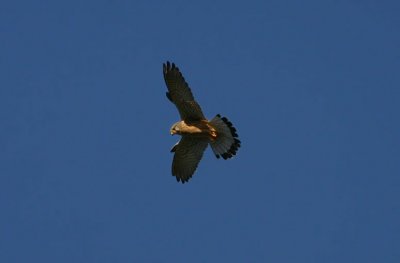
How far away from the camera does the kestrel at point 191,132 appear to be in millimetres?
17750

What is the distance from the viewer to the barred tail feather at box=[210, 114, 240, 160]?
18.0 meters

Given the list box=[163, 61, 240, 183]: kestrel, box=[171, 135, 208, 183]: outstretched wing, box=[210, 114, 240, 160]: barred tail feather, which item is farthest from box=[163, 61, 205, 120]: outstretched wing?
box=[171, 135, 208, 183]: outstretched wing

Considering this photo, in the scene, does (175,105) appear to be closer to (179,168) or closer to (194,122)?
(194,122)

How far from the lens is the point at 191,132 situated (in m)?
18.1

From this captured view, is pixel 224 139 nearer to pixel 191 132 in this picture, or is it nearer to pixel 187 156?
pixel 191 132

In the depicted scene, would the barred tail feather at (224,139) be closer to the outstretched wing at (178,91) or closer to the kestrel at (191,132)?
the kestrel at (191,132)

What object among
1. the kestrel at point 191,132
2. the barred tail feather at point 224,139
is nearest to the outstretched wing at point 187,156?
the kestrel at point 191,132

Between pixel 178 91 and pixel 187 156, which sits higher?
pixel 178 91

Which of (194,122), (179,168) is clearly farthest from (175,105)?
(179,168)

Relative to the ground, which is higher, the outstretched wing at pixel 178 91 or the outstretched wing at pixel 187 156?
the outstretched wing at pixel 178 91

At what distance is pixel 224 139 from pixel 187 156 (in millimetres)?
1045

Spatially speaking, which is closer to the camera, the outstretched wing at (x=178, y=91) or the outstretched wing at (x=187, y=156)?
the outstretched wing at (x=178, y=91)

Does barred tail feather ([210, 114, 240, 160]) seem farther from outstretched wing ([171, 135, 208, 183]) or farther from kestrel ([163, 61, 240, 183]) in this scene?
outstretched wing ([171, 135, 208, 183])

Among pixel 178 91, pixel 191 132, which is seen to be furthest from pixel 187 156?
pixel 178 91
